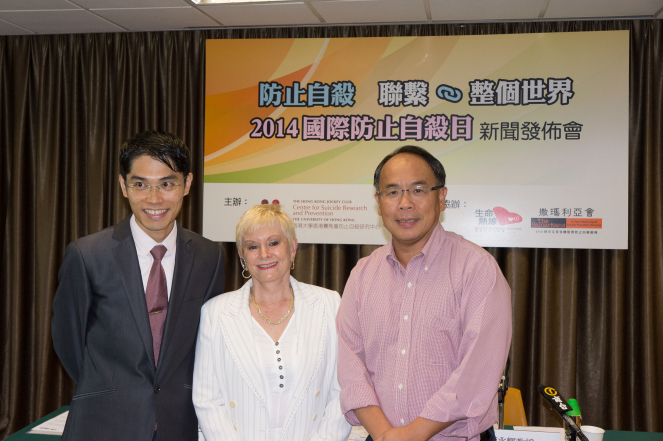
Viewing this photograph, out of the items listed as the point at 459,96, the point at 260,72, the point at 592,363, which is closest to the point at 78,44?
the point at 260,72

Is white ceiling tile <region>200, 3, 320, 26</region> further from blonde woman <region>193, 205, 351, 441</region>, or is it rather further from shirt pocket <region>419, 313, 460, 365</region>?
shirt pocket <region>419, 313, 460, 365</region>

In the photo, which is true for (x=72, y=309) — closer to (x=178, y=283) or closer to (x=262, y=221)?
(x=178, y=283)

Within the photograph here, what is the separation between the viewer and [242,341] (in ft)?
5.94

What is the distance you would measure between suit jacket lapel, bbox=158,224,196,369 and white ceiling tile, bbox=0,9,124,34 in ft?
8.16

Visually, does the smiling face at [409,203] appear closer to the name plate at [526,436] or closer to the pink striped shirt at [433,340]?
the pink striped shirt at [433,340]

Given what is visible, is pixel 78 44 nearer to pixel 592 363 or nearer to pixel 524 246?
pixel 524 246

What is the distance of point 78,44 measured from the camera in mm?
4160

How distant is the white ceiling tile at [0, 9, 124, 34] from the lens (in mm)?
3676

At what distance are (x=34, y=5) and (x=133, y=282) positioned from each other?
2.70 metres

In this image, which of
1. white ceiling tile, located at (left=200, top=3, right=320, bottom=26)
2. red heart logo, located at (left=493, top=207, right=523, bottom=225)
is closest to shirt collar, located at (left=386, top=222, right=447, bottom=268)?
red heart logo, located at (left=493, top=207, right=523, bottom=225)

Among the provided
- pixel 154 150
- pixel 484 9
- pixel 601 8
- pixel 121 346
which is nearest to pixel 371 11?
pixel 484 9

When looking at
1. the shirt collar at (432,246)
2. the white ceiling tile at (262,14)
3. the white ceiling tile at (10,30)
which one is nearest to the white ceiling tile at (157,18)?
the white ceiling tile at (262,14)

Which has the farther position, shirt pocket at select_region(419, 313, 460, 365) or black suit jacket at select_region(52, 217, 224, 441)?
black suit jacket at select_region(52, 217, 224, 441)

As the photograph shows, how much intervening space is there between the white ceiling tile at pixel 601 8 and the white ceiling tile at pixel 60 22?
3.08 metres
